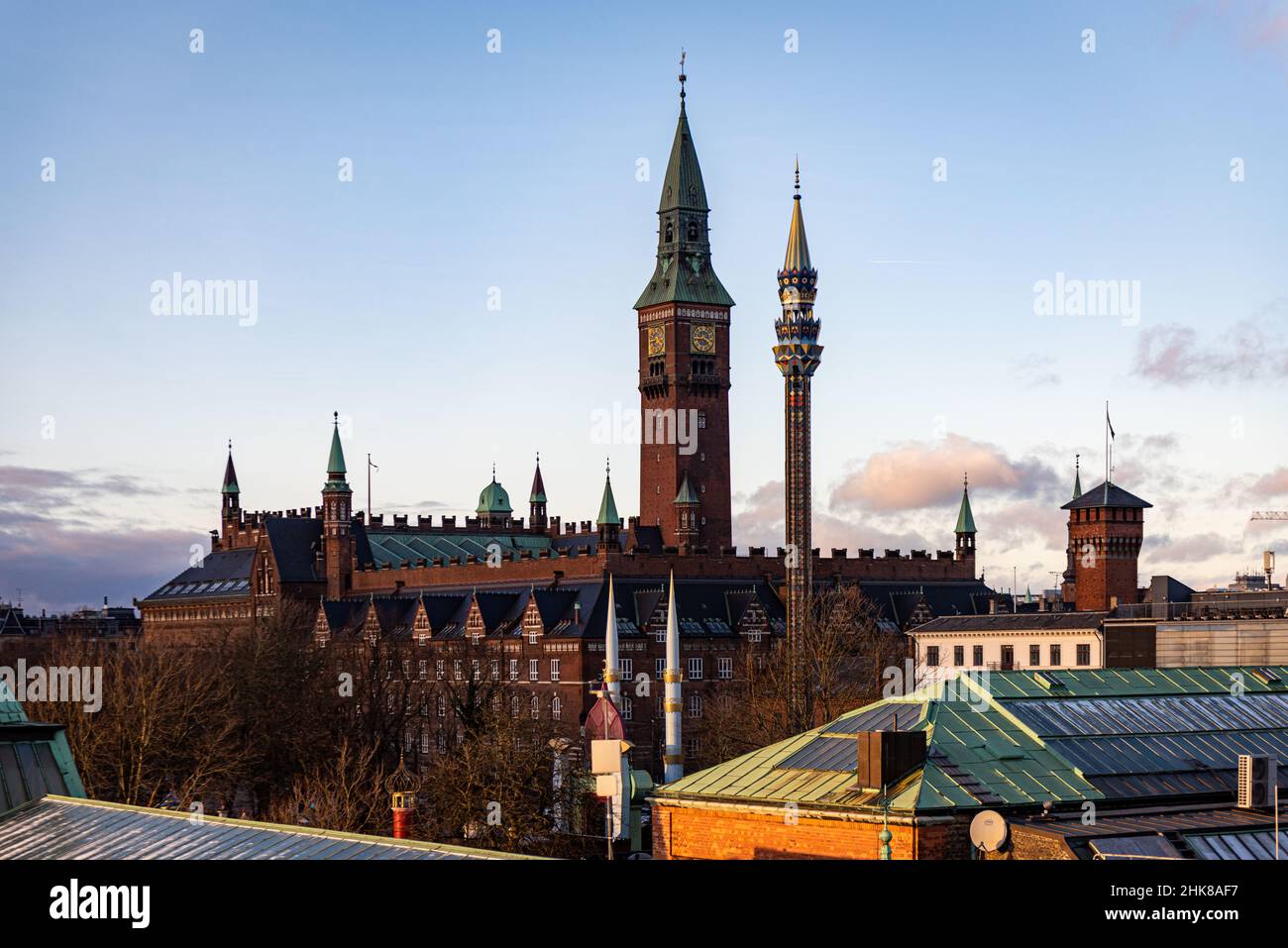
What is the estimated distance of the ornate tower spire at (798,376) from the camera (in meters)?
121

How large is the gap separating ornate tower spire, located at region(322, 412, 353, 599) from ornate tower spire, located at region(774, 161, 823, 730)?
2391 inches

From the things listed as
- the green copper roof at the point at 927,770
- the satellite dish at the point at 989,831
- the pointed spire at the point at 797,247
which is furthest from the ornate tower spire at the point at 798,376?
the satellite dish at the point at 989,831

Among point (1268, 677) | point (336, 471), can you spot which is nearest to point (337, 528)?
point (336, 471)

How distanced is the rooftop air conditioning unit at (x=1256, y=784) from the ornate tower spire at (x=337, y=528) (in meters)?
128

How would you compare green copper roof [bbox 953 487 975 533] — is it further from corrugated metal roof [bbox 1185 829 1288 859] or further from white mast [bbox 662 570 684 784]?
corrugated metal roof [bbox 1185 829 1288 859]

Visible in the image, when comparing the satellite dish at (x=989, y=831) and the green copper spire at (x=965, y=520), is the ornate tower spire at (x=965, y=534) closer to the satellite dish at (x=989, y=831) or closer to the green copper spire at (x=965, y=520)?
the green copper spire at (x=965, y=520)

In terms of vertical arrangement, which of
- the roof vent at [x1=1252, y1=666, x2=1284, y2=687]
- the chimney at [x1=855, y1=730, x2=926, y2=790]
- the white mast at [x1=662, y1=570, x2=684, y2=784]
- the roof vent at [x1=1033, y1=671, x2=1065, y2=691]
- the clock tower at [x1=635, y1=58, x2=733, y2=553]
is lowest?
the white mast at [x1=662, y1=570, x2=684, y2=784]

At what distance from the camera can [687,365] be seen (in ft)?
517

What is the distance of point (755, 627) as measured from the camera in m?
134

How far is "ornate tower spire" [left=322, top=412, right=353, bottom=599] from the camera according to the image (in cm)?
17012

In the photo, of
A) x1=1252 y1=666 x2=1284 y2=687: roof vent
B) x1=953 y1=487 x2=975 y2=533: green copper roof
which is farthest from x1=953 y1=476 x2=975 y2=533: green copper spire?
x1=1252 y1=666 x2=1284 y2=687: roof vent

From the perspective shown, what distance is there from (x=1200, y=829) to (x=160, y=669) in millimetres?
67373

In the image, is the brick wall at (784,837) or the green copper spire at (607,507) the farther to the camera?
the green copper spire at (607,507)
